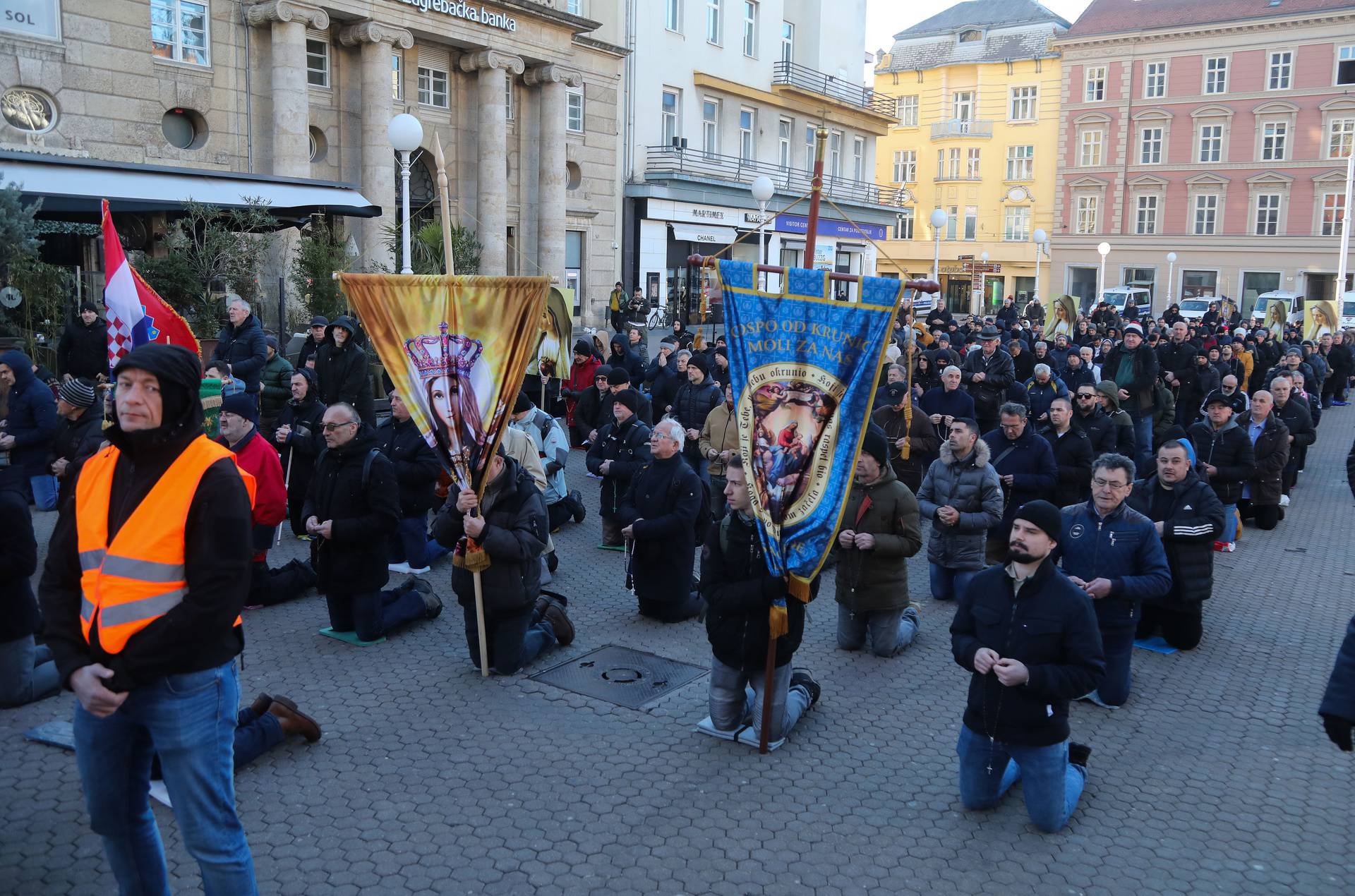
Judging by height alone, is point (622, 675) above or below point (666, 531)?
below

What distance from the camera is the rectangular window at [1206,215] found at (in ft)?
183

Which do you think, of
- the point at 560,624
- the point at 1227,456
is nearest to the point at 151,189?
the point at 560,624

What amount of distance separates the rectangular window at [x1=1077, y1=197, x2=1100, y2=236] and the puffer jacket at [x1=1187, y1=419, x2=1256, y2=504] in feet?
172

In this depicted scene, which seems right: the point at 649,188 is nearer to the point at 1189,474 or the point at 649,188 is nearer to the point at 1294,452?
the point at 1294,452

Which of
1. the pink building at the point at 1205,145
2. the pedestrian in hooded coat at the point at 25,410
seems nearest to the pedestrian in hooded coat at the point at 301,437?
the pedestrian in hooded coat at the point at 25,410

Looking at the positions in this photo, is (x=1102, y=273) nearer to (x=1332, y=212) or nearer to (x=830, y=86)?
(x=830, y=86)

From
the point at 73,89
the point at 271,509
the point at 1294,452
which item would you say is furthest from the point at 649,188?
the point at 271,509

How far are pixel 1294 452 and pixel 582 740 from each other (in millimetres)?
11671

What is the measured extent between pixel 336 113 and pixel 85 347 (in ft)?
52.3

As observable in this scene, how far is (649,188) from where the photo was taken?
3575cm

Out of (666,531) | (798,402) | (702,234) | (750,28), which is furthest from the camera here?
(750,28)

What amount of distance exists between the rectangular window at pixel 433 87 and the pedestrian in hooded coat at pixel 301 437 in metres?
20.7

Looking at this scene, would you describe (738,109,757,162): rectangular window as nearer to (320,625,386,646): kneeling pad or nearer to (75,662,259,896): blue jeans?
(320,625,386,646): kneeling pad

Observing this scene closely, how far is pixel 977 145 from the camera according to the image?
2482 inches
